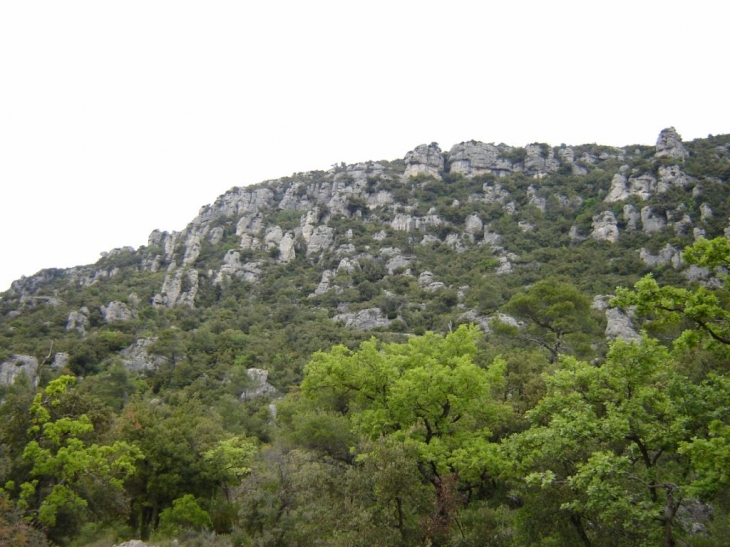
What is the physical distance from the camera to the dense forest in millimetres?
9703

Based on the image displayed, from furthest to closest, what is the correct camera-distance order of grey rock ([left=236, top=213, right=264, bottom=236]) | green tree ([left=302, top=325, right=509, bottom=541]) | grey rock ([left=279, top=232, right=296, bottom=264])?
grey rock ([left=236, top=213, right=264, bottom=236]) → grey rock ([left=279, top=232, right=296, bottom=264]) → green tree ([left=302, top=325, right=509, bottom=541])

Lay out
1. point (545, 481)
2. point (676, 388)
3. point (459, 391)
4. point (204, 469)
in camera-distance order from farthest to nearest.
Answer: point (204, 469) < point (459, 391) < point (676, 388) < point (545, 481)

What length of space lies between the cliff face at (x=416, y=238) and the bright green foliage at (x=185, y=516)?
4166 cm

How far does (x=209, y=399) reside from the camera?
46.1 meters

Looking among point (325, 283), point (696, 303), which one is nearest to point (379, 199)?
point (325, 283)

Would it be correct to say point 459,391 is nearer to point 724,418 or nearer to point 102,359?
point 724,418

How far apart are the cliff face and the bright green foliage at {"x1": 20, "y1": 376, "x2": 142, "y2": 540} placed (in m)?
44.3

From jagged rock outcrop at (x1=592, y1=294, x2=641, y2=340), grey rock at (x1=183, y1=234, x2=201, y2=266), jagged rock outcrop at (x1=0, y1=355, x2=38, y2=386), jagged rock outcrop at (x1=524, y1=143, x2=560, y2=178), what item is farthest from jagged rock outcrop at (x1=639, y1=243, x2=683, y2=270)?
grey rock at (x1=183, y1=234, x2=201, y2=266)

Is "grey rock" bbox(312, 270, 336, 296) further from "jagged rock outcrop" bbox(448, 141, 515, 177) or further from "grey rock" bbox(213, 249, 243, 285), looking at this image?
"jagged rock outcrop" bbox(448, 141, 515, 177)

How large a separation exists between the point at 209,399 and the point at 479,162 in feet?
296

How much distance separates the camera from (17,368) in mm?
52062

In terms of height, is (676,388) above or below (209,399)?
above

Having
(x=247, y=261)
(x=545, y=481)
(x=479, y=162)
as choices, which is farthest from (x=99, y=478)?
(x=479, y=162)

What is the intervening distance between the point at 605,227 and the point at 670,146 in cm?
2785
